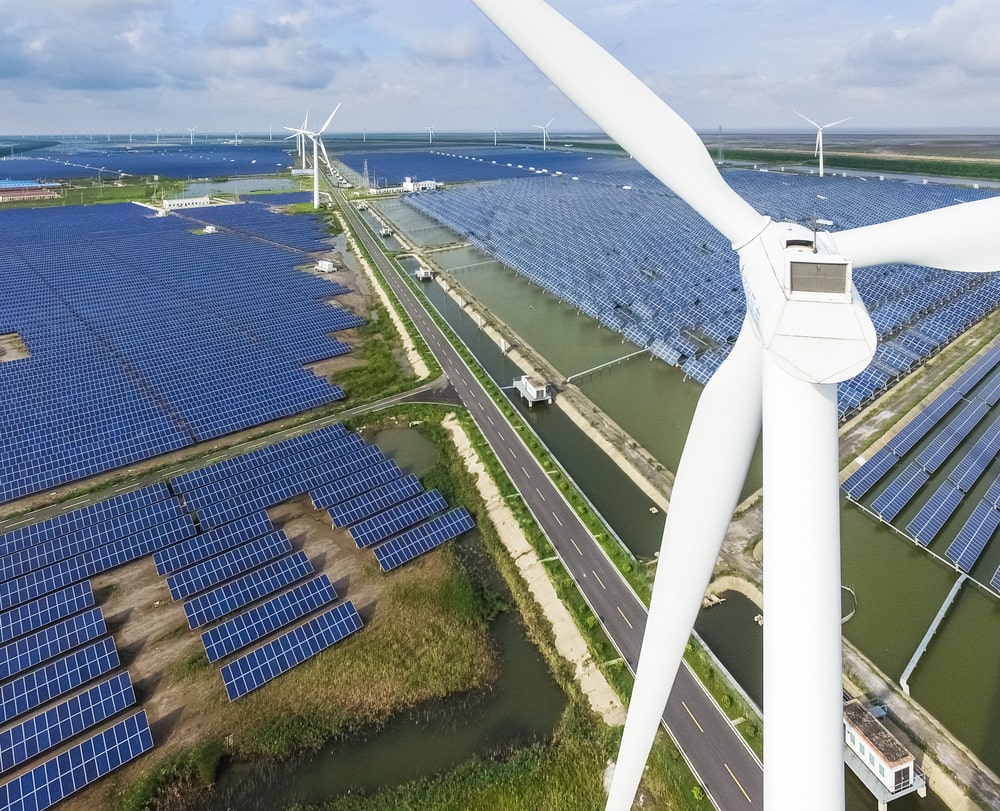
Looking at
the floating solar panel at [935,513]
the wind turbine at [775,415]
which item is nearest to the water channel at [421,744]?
the wind turbine at [775,415]

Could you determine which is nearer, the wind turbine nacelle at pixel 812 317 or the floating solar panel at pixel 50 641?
the wind turbine nacelle at pixel 812 317

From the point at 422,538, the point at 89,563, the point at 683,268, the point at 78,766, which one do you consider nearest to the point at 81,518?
the point at 89,563

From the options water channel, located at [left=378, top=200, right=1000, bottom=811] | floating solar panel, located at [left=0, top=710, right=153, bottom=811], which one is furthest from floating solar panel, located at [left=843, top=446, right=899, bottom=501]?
floating solar panel, located at [left=0, top=710, right=153, bottom=811]

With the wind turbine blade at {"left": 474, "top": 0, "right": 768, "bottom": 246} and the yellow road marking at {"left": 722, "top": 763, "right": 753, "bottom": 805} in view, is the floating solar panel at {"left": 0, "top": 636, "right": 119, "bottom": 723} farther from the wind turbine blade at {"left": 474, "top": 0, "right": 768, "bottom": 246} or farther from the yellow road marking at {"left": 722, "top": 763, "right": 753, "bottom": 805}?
the wind turbine blade at {"left": 474, "top": 0, "right": 768, "bottom": 246}

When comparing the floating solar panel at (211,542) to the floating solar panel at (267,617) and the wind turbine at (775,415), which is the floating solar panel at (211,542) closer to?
the floating solar panel at (267,617)

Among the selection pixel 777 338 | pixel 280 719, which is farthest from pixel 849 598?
pixel 280 719

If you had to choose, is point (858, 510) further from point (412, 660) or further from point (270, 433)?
point (270, 433)
